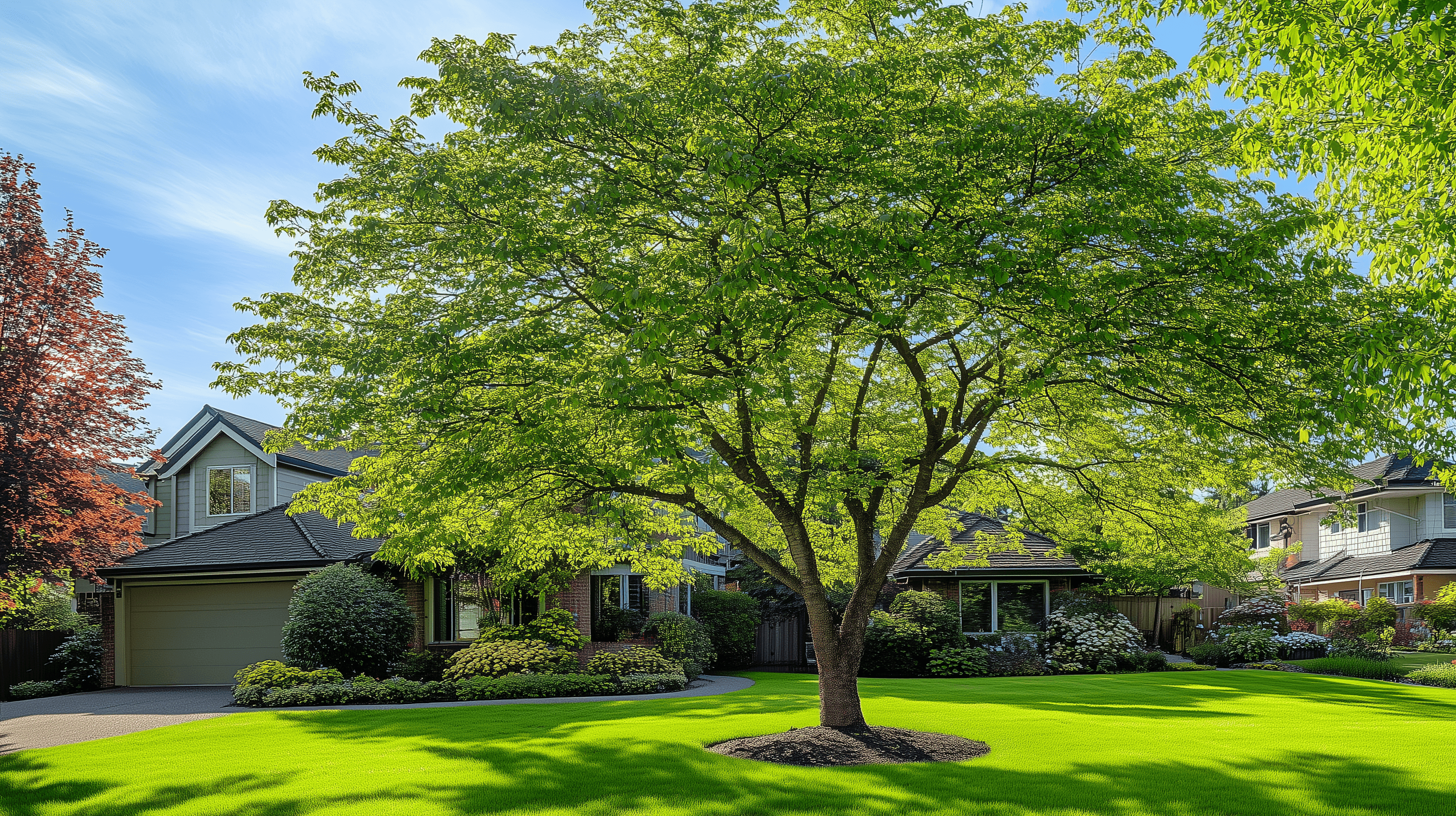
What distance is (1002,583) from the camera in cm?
3447

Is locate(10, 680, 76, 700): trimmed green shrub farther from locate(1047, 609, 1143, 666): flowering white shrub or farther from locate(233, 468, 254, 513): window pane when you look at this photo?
locate(1047, 609, 1143, 666): flowering white shrub

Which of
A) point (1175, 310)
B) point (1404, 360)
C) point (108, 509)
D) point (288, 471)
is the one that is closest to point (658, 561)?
point (1175, 310)

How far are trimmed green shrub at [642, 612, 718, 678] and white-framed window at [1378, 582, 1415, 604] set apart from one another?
2894 centimetres

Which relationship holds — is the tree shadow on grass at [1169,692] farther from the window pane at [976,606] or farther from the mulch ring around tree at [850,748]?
the window pane at [976,606]

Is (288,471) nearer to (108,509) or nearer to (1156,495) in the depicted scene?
(108,509)

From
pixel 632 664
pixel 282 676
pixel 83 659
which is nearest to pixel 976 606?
pixel 632 664

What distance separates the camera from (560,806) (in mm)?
10164

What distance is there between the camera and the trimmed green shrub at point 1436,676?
2355cm

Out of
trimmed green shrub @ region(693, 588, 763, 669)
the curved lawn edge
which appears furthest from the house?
the curved lawn edge

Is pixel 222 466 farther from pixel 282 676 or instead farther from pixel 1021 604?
pixel 1021 604

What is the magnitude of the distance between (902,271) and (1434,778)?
311 inches

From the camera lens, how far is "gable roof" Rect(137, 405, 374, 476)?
32031 millimetres

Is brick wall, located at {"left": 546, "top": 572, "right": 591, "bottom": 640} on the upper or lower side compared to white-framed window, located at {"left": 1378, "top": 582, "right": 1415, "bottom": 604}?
upper

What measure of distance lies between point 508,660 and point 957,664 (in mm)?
12356
